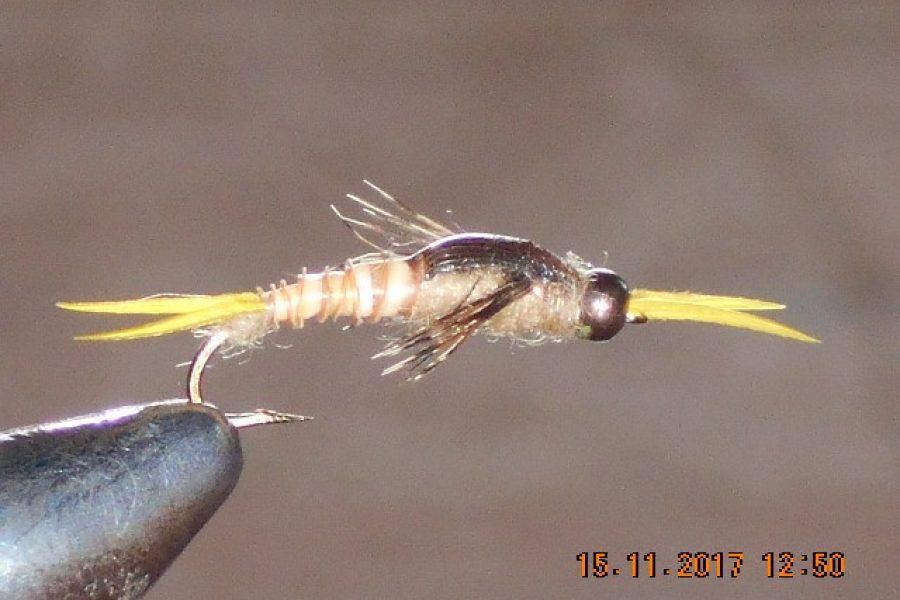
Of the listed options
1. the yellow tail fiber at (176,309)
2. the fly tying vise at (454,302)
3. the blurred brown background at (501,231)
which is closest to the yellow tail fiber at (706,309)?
the fly tying vise at (454,302)

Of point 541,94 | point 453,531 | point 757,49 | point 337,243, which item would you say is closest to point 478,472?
point 453,531

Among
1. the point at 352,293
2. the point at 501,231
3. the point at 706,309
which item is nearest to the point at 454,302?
the point at 352,293

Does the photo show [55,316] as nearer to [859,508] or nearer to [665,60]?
[665,60]
